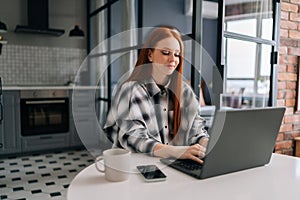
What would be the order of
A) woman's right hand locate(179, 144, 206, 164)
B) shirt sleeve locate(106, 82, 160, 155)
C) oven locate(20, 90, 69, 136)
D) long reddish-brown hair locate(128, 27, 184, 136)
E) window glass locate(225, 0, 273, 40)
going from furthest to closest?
oven locate(20, 90, 69, 136) < window glass locate(225, 0, 273, 40) < long reddish-brown hair locate(128, 27, 184, 136) < shirt sleeve locate(106, 82, 160, 155) < woman's right hand locate(179, 144, 206, 164)

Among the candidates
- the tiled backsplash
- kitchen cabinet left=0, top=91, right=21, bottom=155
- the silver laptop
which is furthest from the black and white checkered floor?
the silver laptop

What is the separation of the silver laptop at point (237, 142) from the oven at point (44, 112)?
125 inches

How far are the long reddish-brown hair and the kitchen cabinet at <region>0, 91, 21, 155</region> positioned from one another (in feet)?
9.44

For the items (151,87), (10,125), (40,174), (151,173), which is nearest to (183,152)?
(151,173)

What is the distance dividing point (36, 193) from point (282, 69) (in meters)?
2.48

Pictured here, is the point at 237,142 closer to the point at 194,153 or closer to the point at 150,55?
the point at 194,153

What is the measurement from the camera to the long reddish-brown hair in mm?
1190

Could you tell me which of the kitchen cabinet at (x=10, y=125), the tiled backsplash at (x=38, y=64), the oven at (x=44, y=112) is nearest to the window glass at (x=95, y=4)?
the tiled backsplash at (x=38, y=64)

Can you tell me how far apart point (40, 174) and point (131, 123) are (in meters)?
2.32

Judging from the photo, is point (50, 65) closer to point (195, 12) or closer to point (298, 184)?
point (195, 12)

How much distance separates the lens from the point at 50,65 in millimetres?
4449

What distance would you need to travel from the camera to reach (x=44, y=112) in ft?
12.6

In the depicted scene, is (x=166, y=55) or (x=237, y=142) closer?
(x=237, y=142)

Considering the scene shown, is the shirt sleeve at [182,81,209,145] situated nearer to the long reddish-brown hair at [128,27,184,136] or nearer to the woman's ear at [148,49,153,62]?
the long reddish-brown hair at [128,27,184,136]
